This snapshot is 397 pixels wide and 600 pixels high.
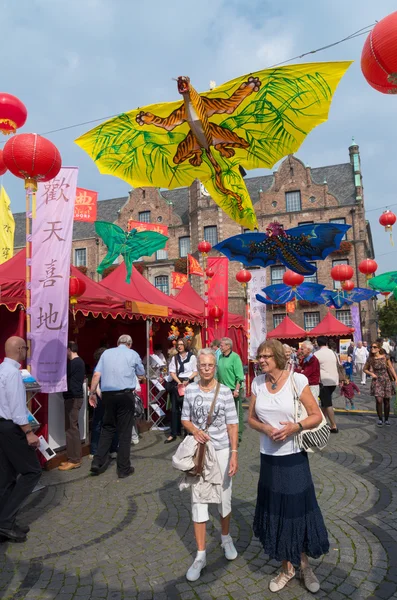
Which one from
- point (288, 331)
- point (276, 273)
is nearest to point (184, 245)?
point (276, 273)

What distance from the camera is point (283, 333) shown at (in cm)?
1998

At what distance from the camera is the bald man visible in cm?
359

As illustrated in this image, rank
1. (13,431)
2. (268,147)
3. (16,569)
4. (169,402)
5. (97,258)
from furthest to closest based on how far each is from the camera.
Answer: (97,258) < (169,402) < (268,147) < (13,431) < (16,569)

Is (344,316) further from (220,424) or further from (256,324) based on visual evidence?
(220,424)

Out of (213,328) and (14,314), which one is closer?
(14,314)

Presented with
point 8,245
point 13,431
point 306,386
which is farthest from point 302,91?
point 8,245

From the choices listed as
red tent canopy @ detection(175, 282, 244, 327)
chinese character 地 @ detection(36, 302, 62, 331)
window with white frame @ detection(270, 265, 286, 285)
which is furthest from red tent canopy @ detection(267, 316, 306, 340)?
chinese character 地 @ detection(36, 302, 62, 331)

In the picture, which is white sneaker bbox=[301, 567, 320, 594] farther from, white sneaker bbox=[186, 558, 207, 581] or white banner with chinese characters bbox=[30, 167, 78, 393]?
white banner with chinese characters bbox=[30, 167, 78, 393]

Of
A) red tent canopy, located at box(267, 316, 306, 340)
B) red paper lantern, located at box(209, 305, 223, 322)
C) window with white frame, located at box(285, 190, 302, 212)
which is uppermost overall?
window with white frame, located at box(285, 190, 302, 212)

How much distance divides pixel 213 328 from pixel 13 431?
851 cm

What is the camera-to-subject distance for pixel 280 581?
2.78 metres

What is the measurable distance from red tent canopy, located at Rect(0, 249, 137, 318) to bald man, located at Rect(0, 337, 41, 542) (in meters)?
2.81

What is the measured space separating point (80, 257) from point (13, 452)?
3168 cm

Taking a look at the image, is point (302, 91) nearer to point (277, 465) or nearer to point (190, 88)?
point (190, 88)
